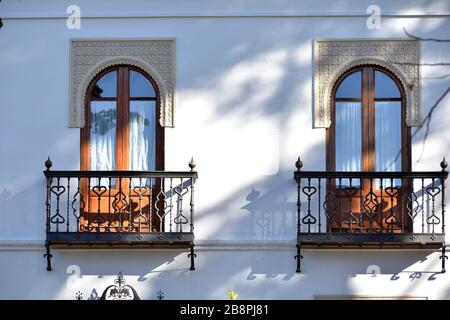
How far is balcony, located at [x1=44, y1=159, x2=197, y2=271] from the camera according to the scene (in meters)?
15.3

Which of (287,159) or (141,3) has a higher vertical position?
(141,3)

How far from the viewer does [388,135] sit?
15914 mm

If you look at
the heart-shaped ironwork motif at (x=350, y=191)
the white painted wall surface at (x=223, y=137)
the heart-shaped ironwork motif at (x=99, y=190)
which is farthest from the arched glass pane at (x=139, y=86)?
the heart-shaped ironwork motif at (x=350, y=191)

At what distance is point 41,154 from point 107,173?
3.36 ft

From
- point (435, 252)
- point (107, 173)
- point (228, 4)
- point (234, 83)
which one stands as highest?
point (228, 4)

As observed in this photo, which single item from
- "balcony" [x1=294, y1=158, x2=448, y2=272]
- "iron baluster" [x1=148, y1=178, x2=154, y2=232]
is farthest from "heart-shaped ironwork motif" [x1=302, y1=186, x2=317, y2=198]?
"iron baluster" [x1=148, y1=178, x2=154, y2=232]

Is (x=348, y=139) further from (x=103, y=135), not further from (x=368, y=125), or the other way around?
(x=103, y=135)

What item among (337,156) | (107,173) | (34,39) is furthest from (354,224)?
(34,39)

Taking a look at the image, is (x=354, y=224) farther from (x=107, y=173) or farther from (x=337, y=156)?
(x=107, y=173)

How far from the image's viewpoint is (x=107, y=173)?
50.3ft

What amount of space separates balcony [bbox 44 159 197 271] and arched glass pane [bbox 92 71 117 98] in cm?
106

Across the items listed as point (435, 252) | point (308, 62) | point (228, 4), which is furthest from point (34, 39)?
point (435, 252)

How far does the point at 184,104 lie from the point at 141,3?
54.5 inches

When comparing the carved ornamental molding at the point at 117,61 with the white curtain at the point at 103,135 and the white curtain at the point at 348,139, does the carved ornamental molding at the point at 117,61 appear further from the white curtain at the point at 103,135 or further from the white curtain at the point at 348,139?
the white curtain at the point at 348,139
